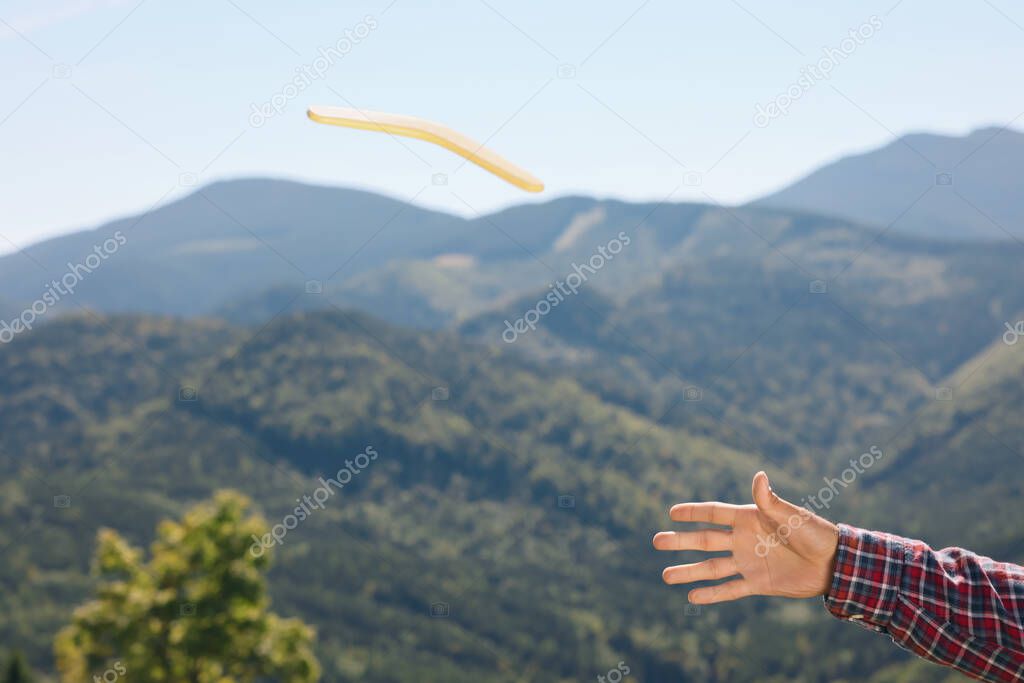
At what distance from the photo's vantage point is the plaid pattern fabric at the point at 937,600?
9.96ft

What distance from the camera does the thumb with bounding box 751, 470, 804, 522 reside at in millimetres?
3145

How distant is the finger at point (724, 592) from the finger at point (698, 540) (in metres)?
A: 0.13

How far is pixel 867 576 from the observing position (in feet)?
10.4

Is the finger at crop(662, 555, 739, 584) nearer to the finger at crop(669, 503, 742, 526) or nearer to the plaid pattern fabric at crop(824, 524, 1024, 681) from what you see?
the finger at crop(669, 503, 742, 526)

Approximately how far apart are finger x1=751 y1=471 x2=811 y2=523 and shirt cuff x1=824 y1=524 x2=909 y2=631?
6.6 inches

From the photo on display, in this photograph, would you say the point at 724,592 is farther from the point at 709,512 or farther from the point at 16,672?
the point at 16,672

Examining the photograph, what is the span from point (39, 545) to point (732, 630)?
110 metres

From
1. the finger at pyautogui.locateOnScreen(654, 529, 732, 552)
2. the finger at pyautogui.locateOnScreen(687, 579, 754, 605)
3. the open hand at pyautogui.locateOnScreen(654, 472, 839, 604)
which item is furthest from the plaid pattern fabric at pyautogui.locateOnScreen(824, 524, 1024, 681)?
the finger at pyautogui.locateOnScreen(654, 529, 732, 552)

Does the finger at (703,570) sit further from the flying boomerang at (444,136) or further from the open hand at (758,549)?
the flying boomerang at (444,136)

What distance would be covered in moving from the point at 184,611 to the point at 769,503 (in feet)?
48.9

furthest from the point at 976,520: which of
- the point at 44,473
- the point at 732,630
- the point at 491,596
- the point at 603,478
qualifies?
the point at 44,473

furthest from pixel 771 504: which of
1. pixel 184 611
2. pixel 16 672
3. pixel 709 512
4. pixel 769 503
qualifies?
pixel 16 672

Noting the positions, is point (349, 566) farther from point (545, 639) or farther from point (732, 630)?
point (732, 630)

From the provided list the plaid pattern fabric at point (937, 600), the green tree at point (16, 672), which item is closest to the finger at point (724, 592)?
the plaid pattern fabric at point (937, 600)
